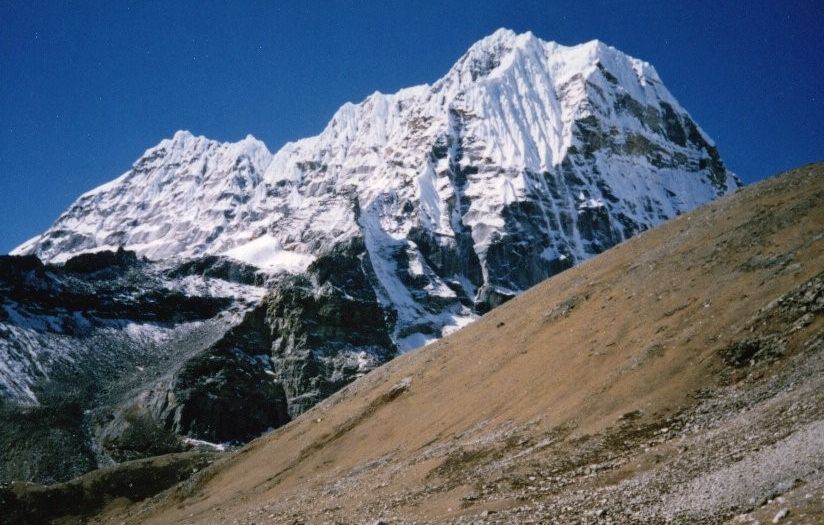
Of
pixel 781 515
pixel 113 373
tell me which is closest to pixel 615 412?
pixel 781 515

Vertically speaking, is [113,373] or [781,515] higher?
[113,373]

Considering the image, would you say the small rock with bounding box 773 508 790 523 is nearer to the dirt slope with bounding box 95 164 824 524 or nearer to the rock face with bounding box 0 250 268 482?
the dirt slope with bounding box 95 164 824 524

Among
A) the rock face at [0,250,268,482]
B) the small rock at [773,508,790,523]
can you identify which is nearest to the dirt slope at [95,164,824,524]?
A: the small rock at [773,508,790,523]

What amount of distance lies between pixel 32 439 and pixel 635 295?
108 meters

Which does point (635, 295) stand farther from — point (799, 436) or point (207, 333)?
point (207, 333)

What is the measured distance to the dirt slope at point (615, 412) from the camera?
612 inches

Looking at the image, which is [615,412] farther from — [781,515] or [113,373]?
[113,373]

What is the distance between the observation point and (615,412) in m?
22.7

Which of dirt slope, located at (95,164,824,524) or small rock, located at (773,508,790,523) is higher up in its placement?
dirt slope, located at (95,164,824,524)

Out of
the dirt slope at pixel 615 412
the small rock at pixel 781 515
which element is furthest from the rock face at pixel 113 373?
the small rock at pixel 781 515

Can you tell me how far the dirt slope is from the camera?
15.5 m

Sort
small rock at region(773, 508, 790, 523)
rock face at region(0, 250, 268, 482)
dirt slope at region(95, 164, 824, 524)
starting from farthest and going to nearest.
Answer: rock face at region(0, 250, 268, 482)
dirt slope at region(95, 164, 824, 524)
small rock at region(773, 508, 790, 523)

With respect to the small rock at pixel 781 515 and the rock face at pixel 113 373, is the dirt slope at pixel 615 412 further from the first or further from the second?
the rock face at pixel 113 373

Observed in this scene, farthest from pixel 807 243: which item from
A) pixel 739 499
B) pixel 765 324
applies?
pixel 739 499
